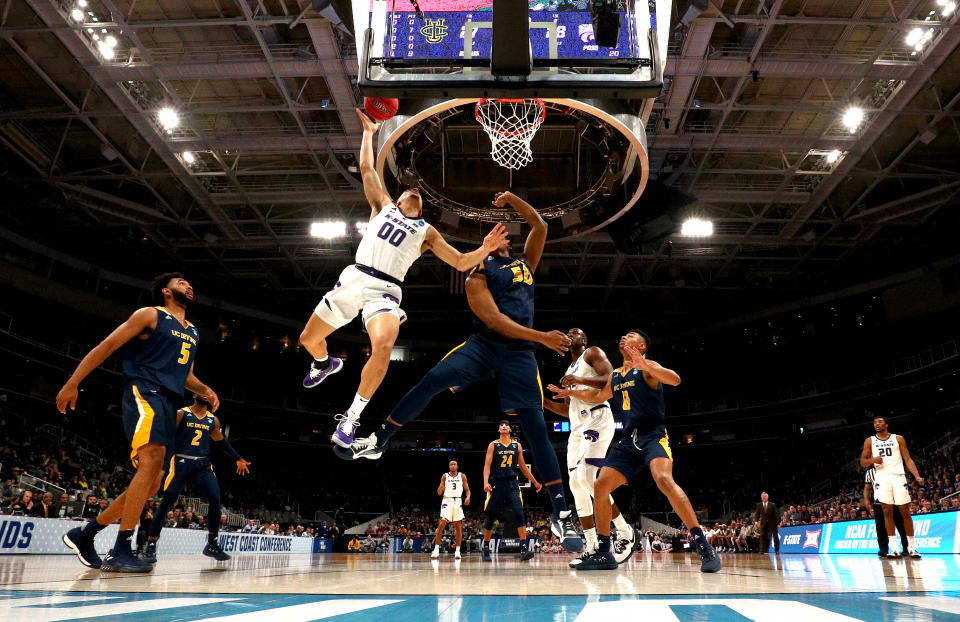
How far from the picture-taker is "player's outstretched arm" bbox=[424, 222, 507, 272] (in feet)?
14.2

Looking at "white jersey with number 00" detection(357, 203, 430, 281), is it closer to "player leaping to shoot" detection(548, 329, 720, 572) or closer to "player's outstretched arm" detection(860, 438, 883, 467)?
"player leaping to shoot" detection(548, 329, 720, 572)

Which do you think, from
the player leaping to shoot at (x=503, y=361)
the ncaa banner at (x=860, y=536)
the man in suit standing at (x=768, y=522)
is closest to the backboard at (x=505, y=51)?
the player leaping to shoot at (x=503, y=361)

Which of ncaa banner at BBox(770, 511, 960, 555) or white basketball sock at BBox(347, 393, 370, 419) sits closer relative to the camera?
white basketball sock at BBox(347, 393, 370, 419)

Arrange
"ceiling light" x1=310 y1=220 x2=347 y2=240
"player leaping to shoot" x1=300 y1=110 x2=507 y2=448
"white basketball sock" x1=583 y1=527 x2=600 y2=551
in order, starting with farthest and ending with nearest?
"ceiling light" x1=310 y1=220 x2=347 y2=240, "white basketball sock" x1=583 y1=527 x2=600 y2=551, "player leaping to shoot" x1=300 y1=110 x2=507 y2=448

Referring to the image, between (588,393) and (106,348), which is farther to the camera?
(588,393)

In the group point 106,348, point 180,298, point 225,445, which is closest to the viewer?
point 106,348

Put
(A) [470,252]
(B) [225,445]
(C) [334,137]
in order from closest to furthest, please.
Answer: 1. (A) [470,252]
2. (B) [225,445]
3. (C) [334,137]

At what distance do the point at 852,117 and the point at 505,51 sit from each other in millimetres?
14195

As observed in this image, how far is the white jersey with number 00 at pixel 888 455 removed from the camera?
8562mm

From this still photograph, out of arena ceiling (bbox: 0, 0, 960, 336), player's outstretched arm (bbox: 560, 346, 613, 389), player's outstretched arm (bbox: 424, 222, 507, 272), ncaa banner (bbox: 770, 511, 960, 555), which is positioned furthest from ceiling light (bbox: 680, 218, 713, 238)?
player's outstretched arm (bbox: 424, 222, 507, 272)

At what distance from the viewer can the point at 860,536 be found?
13.6 meters

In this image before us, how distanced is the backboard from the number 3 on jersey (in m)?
1.29

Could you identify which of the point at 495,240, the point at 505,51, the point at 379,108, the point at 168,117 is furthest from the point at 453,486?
the point at 168,117

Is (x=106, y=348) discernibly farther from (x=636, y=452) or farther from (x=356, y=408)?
(x=636, y=452)
